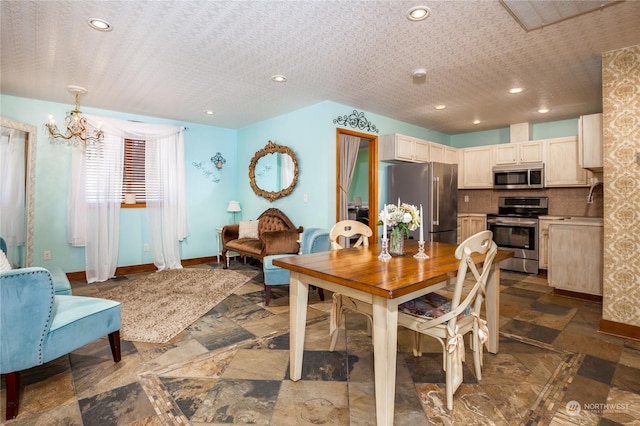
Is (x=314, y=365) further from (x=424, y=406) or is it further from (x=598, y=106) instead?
(x=598, y=106)

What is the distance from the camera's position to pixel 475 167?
5.74m

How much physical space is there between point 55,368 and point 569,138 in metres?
6.44

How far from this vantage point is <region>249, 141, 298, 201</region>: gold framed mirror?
4.81 meters

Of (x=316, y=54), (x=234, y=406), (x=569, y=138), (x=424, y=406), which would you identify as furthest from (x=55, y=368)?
(x=569, y=138)

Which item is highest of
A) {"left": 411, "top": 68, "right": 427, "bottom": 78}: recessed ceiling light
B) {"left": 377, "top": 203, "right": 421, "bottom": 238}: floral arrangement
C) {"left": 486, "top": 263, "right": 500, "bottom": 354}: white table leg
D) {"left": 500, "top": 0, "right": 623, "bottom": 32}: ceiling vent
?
{"left": 411, "top": 68, "right": 427, "bottom": 78}: recessed ceiling light

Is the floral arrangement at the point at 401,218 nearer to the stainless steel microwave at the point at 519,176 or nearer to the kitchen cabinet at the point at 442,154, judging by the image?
the kitchen cabinet at the point at 442,154

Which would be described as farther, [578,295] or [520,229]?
[520,229]

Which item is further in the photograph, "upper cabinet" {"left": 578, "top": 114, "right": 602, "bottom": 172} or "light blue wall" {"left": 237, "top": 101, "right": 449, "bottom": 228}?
"light blue wall" {"left": 237, "top": 101, "right": 449, "bottom": 228}

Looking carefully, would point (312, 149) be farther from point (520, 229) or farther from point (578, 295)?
point (578, 295)

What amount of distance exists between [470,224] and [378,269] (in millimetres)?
4640

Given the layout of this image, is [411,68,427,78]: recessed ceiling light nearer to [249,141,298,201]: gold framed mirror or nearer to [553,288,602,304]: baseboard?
[249,141,298,201]: gold framed mirror

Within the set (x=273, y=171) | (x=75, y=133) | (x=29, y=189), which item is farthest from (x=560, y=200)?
(x=29, y=189)

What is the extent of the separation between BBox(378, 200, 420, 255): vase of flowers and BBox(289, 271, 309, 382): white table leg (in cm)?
67

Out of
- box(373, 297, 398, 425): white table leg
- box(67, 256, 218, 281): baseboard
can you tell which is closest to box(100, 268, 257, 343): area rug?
box(67, 256, 218, 281): baseboard
